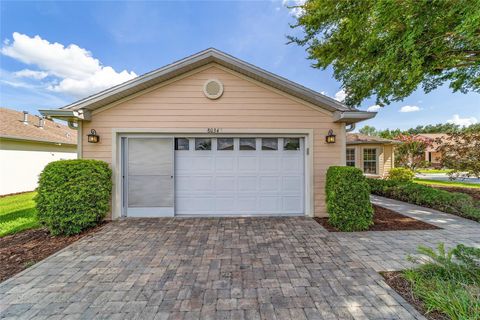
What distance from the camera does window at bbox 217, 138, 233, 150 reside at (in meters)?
5.68

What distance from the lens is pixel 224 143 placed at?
569 cm

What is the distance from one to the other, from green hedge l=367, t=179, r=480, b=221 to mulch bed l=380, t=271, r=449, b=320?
4.78 m

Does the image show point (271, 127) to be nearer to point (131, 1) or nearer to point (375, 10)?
point (375, 10)

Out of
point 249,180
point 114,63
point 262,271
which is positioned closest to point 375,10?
point 249,180

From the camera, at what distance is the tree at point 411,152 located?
14.2 meters

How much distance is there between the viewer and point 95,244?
3926 mm

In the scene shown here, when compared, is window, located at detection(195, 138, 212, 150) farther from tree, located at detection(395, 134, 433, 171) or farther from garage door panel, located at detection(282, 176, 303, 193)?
tree, located at detection(395, 134, 433, 171)

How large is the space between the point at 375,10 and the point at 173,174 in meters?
5.61

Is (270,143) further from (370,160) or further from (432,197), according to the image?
(370,160)

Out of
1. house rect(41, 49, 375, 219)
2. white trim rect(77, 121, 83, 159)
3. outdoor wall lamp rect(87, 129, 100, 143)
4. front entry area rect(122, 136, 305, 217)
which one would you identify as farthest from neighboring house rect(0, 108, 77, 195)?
front entry area rect(122, 136, 305, 217)

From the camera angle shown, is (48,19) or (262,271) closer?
(262,271)

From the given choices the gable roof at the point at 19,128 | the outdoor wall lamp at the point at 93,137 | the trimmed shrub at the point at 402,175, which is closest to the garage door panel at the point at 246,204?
the outdoor wall lamp at the point at 93,137

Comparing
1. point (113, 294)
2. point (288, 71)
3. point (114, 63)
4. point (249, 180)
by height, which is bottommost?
point (113, 294)

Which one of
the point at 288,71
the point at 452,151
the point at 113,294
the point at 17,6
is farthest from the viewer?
the point at 288,71
